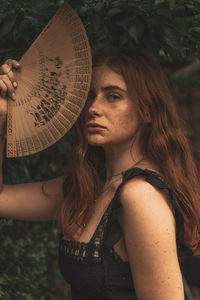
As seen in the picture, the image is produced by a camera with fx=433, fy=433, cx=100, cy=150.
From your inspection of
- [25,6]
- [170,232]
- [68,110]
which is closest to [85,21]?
[25,6]

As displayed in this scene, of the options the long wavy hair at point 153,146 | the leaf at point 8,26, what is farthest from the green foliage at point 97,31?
the long wavy hair at point 153,146

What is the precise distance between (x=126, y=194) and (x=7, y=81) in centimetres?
65

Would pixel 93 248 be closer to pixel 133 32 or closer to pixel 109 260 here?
pixel 109 260

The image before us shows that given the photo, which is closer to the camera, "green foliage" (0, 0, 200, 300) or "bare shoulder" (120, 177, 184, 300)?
"bare shoulder" (120, 177, 184, 300)

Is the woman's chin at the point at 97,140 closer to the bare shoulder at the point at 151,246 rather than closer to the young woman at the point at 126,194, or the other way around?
the young woman at the point at 126,194

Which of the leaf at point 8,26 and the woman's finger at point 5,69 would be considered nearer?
the woman's finger at point 5,69

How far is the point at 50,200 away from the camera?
85.0 inches

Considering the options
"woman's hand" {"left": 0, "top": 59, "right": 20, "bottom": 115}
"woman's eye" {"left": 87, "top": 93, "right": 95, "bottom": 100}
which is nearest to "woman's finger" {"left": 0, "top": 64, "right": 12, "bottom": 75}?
"woman's hand" {"left": 0, "top": 59, "right": 20, "bottom": 115}

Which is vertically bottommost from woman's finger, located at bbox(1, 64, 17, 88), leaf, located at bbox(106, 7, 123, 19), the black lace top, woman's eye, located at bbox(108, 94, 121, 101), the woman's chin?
the black lace top

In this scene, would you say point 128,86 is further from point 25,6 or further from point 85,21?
point 25,6

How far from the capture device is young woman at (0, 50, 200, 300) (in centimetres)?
158

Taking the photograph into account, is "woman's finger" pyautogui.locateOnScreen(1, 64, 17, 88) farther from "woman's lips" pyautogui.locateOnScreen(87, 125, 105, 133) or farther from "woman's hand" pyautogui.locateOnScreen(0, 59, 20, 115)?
"woman's lips" pyautogui.locateOnScreen(87, 125, 105, 133)

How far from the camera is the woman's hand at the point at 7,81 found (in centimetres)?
174

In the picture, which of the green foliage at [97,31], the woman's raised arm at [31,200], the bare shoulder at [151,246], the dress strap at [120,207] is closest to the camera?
the bare shoulder at [151,246]
